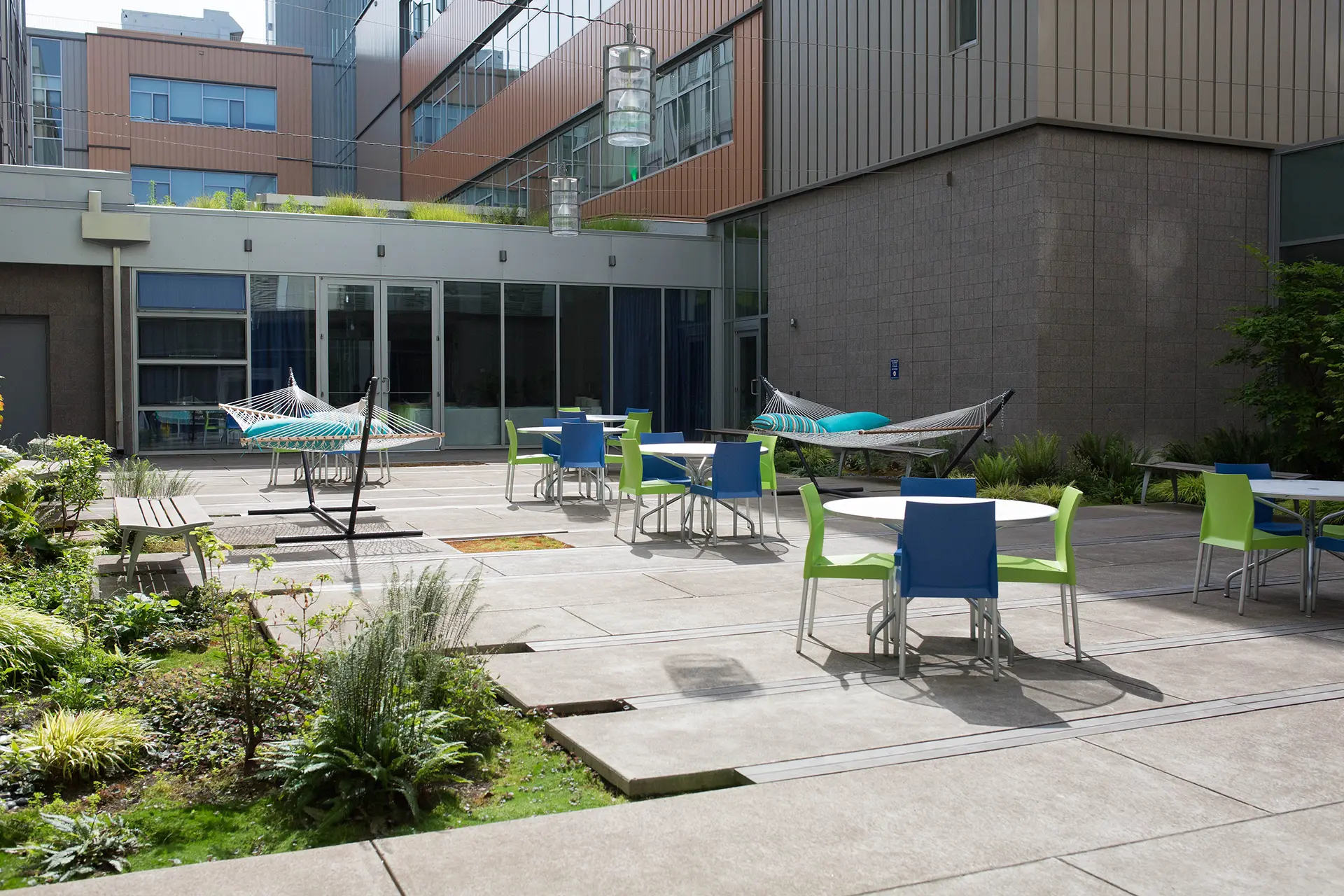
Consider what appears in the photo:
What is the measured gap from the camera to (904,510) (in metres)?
5.43

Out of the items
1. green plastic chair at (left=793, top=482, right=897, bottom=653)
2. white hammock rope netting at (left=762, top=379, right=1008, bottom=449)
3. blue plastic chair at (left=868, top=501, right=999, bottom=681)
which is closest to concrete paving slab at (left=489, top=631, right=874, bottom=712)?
green plastic chair at (left=793, top=482, right=897, bottom=653)

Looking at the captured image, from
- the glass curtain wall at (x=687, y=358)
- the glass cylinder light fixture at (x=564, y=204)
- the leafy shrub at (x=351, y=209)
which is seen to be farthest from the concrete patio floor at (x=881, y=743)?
the glass curtain wall at (x=687, y=358)

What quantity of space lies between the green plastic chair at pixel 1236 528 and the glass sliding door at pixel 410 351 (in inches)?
562

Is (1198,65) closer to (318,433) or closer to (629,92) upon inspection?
(629,92)

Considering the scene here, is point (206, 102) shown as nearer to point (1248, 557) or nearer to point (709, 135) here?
point (709, 135)

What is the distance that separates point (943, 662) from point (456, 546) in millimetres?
4578

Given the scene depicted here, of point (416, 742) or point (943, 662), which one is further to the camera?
point (943, 662)

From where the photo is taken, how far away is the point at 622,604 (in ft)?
22.2

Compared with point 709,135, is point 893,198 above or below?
below

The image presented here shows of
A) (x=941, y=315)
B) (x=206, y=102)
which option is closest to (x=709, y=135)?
(x=941, y=315)

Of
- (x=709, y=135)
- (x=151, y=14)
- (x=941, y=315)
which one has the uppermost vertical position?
(x=151, y=14)

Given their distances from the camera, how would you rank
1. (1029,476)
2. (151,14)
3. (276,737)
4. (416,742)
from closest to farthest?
(416,742)
(276,737)
(1029,476)
(151,14)

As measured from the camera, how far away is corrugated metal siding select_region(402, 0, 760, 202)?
2016 cm

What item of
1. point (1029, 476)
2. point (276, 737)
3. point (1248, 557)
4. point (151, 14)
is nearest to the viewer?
point (276, 737)
